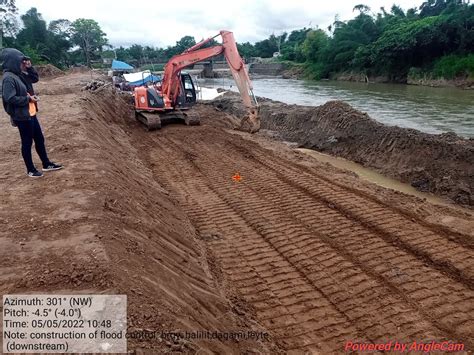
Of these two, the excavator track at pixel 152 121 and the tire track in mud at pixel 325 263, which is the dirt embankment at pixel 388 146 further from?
the excavator track at pixel 152 121

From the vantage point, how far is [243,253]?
568cm

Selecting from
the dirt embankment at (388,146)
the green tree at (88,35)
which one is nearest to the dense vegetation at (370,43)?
the green tree at (88,35)

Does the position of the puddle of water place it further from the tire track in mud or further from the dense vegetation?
the dense vegetation

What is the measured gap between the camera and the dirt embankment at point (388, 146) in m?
9.16

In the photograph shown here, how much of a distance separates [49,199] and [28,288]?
2.15m

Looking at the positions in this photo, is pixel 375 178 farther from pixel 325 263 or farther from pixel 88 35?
pixel 88 35

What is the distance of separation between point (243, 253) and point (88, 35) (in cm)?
7944

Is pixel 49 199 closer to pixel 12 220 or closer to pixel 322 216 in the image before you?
pixel 12 220

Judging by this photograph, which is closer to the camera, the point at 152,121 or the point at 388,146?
the point at 388,146

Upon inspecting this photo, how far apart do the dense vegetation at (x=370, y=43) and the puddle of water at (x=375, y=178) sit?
3070 cm

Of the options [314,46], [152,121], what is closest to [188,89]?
[152,121]

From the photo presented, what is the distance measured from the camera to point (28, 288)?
3.22m

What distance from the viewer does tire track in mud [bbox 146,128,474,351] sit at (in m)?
4.16

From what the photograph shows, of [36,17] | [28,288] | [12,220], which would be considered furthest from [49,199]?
[36,17]
